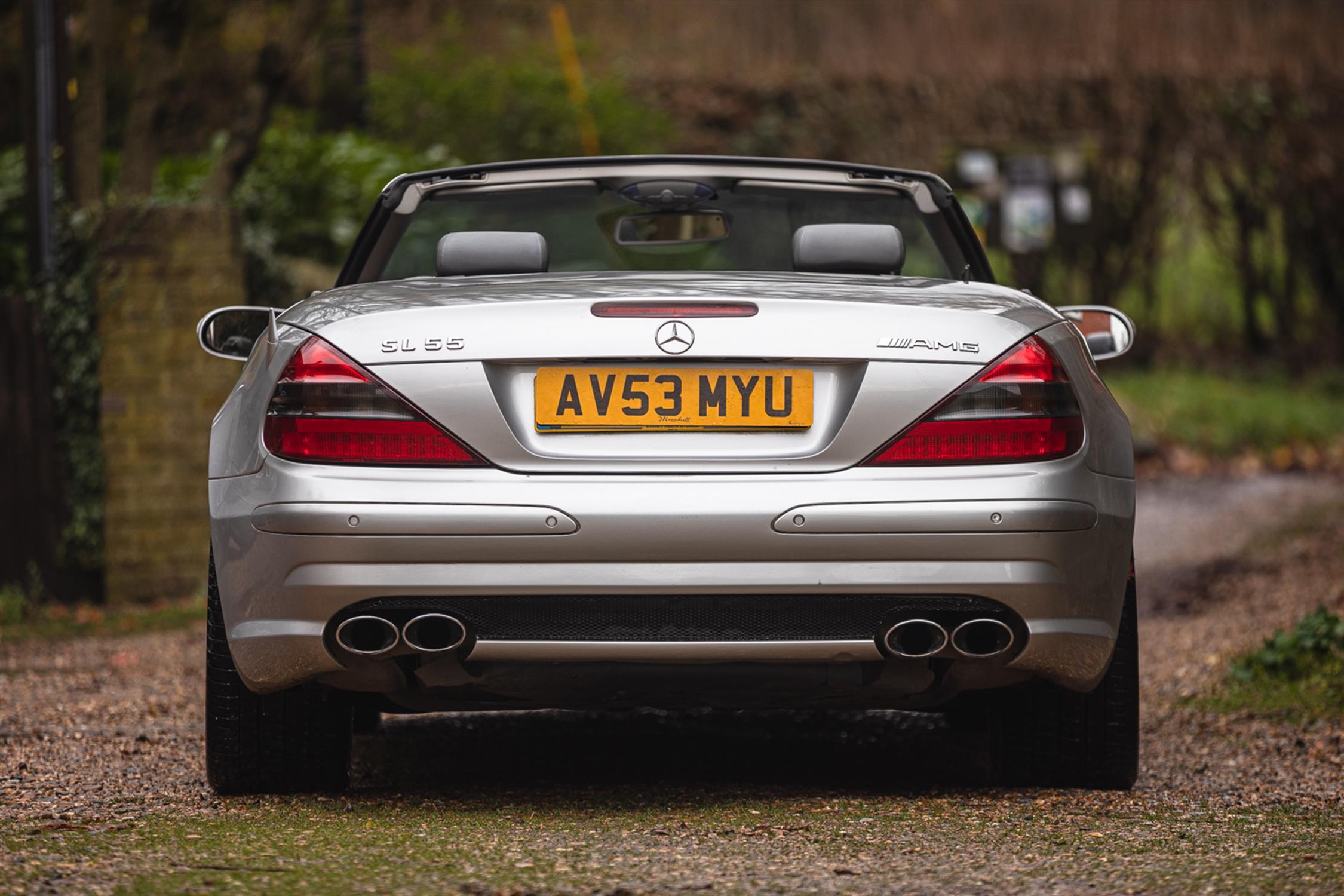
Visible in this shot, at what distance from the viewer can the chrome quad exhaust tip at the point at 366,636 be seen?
3.67m

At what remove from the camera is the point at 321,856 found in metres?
3.38

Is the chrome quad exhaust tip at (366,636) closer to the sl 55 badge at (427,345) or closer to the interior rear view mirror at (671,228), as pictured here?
the sl 55 badge at (427,345)

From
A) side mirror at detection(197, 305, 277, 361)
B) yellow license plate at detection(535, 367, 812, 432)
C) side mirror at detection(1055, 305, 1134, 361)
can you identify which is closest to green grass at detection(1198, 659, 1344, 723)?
side mirror at detection(1055, 305, 1134, 361)

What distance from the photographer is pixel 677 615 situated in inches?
144

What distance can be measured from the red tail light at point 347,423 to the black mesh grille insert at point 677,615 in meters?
0.28

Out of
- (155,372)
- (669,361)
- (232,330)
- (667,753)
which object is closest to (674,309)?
(669,361)

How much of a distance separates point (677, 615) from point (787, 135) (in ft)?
53.9

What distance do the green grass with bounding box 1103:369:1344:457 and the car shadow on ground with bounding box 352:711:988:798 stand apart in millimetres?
8871

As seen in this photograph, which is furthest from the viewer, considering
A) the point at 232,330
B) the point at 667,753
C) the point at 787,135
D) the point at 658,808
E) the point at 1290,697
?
the point at 787,135

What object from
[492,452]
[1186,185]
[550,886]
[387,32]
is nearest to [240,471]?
[492,452]

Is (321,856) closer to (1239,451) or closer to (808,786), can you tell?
(808,786)

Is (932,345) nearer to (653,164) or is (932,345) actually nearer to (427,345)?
(427,345)

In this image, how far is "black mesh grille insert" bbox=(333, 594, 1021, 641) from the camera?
3.64m

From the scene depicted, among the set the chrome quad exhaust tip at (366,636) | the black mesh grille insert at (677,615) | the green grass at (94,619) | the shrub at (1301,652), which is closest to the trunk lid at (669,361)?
the black mesh grille insert at (677,615)
